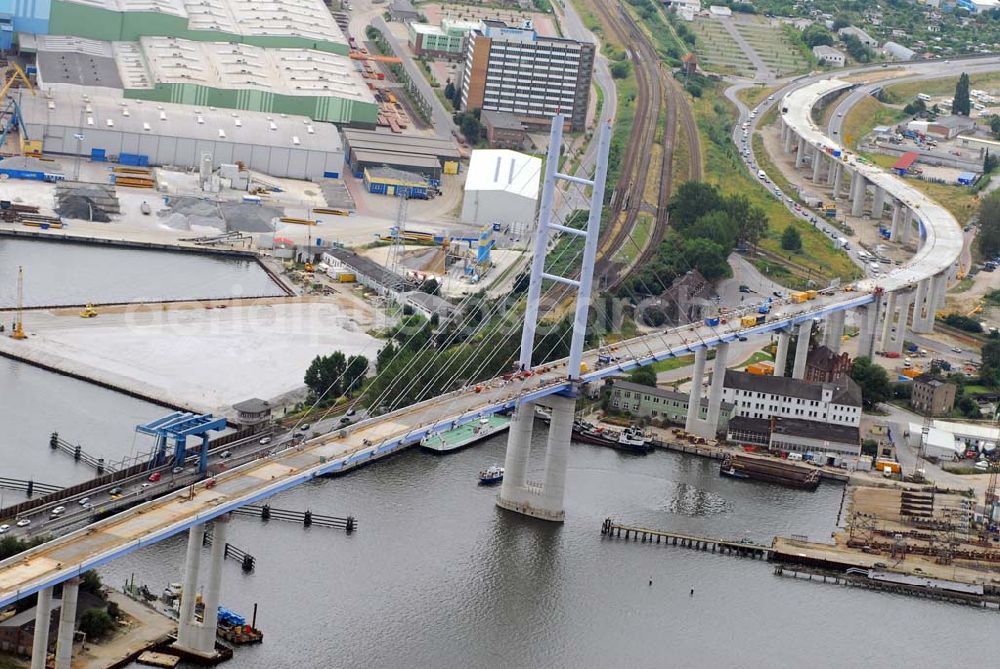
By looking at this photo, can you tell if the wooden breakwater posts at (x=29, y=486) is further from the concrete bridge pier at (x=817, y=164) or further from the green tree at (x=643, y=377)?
the concrete bridge pier at (x=817, y=164)

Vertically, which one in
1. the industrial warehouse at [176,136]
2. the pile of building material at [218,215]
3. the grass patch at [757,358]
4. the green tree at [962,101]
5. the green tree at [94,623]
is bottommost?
the green tree at [94,623]

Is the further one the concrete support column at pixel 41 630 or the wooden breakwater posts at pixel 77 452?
the wooden breakwater posts at pixel 77 452

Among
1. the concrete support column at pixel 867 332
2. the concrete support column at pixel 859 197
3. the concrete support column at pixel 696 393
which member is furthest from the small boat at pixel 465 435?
the concrete support column at pixel 859 197

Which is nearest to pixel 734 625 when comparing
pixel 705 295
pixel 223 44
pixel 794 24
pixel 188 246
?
pixel 705 295

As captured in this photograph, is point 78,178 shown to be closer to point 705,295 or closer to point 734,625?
point 705,295

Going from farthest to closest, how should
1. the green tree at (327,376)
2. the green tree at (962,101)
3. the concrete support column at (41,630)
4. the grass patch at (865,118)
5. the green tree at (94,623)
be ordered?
1. the green tree at (962,101)
2. the grass patch at (865,118)
3. the green tree at (327,376)
4. the green tree at (94,623)
5. the concrete support column at (41,630)

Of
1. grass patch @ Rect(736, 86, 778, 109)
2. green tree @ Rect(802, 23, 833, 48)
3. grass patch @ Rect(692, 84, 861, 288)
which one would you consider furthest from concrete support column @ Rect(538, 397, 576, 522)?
green tree @ Rect(802, 23, 833, 48)
